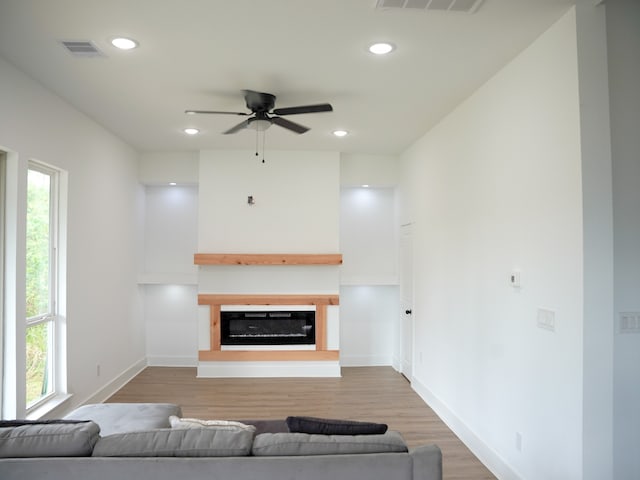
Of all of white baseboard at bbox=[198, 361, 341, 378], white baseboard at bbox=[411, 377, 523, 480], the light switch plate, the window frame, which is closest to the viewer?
the light switch plate

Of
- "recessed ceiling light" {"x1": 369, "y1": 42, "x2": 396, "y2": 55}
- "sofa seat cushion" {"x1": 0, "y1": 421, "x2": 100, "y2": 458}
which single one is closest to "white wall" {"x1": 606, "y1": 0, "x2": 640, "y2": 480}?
"recessed ceiling light" {"x1": 369, "y1": 42, "x2": 396, "y2": 55}

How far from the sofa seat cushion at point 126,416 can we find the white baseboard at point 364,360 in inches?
141

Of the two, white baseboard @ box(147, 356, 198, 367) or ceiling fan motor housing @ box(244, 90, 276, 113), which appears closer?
ceiling fan motor housing @ box(244, 90, 276, 113)

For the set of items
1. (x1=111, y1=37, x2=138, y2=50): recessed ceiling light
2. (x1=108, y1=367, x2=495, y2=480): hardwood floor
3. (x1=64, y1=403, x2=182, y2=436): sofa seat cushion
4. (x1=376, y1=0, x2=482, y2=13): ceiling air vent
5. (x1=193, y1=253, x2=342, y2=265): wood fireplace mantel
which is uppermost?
(x1=111, y1=37, x2=138, y2=50): recessed ceiling light

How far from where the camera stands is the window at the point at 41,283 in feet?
12.4

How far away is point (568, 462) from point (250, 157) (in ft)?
15.9

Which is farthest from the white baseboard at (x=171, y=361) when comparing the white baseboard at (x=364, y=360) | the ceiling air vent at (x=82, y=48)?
the ceiling air vent at (x=82, y=48)

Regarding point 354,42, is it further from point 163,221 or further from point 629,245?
point 163,221

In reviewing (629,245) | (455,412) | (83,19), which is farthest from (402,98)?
(455,412)

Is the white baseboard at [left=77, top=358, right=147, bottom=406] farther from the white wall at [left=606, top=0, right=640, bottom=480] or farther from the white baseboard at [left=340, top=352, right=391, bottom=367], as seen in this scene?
the white wall at [left=606, top=0, right=640, bottom=480]

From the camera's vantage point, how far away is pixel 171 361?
21.3ft

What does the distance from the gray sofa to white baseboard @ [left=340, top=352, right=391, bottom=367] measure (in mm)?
4656

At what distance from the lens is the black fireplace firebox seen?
602 cm

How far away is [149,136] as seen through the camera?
5.33m
